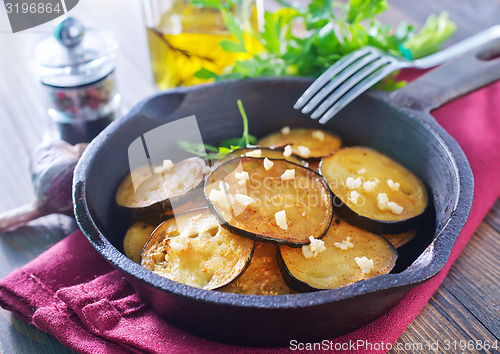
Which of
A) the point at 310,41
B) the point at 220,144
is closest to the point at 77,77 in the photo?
the point at 220,144

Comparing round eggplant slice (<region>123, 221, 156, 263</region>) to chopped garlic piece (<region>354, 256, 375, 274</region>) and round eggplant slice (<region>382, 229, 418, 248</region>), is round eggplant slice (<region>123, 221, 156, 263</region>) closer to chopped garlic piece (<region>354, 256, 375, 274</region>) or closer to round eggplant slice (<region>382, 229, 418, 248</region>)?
chopped garlic piece (<region>354, 256, 375, 274</region>)

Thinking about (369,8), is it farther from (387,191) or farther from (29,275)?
(29,275)

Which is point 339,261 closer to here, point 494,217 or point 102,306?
point 102,306

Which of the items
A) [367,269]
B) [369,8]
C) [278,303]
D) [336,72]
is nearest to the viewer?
[278,303]

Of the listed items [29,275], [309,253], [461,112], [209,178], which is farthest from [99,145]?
[461,112]

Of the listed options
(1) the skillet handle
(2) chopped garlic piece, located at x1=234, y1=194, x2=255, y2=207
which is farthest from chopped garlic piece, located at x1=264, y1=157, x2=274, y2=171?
(1) the skillet handle

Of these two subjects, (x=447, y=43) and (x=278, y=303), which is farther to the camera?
(x=447, y=43)
